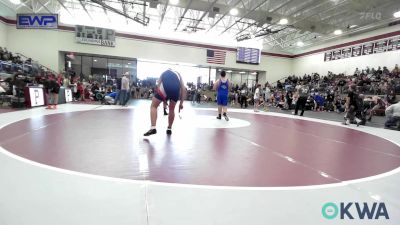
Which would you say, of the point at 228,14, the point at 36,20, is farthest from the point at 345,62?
the point at 36,20

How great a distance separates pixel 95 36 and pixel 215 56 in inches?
392

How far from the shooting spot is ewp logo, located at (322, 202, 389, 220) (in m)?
1.88

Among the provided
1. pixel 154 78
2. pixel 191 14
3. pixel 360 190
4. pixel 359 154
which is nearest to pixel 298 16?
pixel 191 14

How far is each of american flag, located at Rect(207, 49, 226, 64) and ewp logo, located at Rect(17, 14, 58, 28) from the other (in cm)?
1494

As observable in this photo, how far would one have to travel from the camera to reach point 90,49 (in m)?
20.7

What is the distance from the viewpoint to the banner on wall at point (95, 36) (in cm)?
2005

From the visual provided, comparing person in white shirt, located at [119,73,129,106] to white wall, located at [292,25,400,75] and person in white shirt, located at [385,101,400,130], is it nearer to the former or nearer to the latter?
person in white shirt, located at [385,101,400,130]

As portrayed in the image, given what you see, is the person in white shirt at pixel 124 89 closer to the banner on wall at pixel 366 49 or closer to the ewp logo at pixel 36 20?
the ewp logo at pixel 36 20

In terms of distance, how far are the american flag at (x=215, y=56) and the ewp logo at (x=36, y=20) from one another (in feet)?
49.0

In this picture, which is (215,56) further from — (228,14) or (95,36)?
(95,36)

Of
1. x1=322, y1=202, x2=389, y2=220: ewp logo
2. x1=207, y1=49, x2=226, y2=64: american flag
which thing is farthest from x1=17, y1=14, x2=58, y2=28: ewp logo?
x1=207, y1=49, x2=226, y2=64: american flag

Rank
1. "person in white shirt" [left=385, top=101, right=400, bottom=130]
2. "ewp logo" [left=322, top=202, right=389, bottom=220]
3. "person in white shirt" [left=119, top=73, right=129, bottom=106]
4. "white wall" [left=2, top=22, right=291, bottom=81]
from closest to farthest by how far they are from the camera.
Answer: "ewp logo" [left=322, top=202, right=389, bottom=220] → "person in white shirt" [left=385, top=101, right=400, bottom=130] → "person in white shirt" [left=119, top=73, right=129, bottom=106] → "white wall" [left=2, top=22, right=291, bottom=81]

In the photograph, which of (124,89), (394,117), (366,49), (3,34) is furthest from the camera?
(366,49)

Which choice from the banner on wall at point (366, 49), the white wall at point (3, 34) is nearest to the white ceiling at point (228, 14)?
the white wall at point (3, 34)
